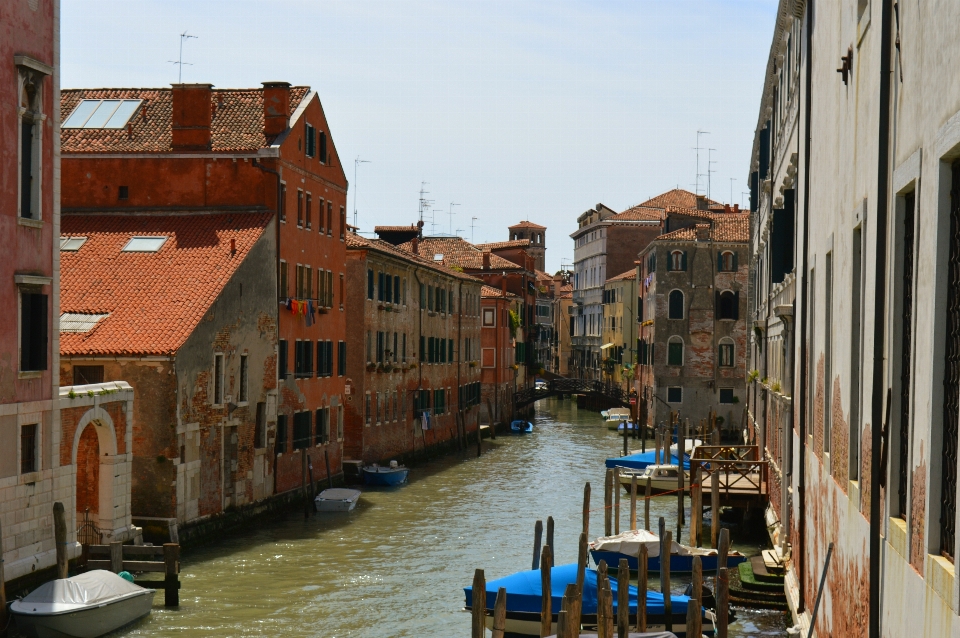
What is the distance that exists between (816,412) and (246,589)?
1141 centimetres

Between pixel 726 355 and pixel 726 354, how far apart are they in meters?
0.05

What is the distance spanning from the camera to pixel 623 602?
513 inches

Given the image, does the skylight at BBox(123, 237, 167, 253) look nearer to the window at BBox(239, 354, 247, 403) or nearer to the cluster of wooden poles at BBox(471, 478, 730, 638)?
the window at BBox(239, 354, 247, 403)

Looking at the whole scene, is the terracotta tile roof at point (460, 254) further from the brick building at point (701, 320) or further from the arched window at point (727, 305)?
the arched window at point (727, 305)

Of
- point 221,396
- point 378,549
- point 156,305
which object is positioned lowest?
point 378,549

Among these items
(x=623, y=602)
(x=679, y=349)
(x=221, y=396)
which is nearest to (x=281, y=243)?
(x=221, y=396)

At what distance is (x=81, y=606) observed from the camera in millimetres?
15438

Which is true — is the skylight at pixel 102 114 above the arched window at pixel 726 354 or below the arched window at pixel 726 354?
above

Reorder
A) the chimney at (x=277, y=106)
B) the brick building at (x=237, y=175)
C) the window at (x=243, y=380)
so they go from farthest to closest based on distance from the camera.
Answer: the chimney at (x=277, y=106) → the brick building at (x=237, y=175) → the window at (x=243, y=380)

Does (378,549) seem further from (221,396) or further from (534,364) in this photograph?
(534,364)

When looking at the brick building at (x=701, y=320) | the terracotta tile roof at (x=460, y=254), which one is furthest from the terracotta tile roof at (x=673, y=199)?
the brick building at (x=701, y=320)

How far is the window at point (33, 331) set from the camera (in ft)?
55.7

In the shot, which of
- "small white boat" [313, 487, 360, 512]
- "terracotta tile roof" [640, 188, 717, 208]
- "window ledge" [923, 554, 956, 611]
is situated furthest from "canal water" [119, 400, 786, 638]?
"terracotta tile roof" [640, 188, 717, 208]

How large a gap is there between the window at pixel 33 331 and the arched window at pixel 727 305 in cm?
3618
